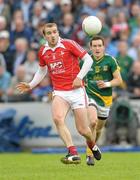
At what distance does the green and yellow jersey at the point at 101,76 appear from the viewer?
14383 mm

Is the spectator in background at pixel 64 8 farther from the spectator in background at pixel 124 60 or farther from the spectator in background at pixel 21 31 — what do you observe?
the spectator in background at pixel 124 60

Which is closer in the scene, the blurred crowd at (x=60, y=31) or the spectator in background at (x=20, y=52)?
the blurred crowd at (x=60, y=31)

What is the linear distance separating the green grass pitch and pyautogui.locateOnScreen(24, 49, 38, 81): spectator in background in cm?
474

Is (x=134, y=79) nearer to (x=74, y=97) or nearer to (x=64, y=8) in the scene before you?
(x=64, y=8)

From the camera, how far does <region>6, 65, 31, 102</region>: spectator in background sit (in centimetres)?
2066

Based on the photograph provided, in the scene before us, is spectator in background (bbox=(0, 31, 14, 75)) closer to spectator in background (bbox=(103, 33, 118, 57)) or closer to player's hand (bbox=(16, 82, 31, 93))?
spectator in background (bbox=(103, 33, 118, 57))

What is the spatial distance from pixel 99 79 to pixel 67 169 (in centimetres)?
214

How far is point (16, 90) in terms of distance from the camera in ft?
68.5

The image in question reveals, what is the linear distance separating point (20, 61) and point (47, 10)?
2.25 meters

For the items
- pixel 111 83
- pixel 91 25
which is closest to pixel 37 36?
pixel 91 25

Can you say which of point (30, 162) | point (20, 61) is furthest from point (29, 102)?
point (30, 162)

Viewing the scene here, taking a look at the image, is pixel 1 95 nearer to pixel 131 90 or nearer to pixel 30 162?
pixel 131 90

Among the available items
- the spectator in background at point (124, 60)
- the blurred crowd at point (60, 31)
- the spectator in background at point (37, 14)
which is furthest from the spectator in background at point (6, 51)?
the spectator in background at point (124, 60)

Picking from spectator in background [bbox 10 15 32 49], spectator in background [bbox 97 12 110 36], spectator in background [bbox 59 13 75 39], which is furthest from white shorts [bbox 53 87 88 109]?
spectator in background [bbox 10 15 32 49]
